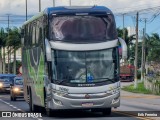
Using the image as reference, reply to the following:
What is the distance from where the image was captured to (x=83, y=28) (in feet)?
75.7

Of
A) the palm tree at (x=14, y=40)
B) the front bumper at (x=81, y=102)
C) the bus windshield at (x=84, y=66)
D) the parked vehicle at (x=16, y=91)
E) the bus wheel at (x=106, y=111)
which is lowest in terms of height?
the palm tree at (x=14, y=40)

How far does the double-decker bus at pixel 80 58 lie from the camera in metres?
22.6

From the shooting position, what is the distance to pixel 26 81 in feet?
96.3

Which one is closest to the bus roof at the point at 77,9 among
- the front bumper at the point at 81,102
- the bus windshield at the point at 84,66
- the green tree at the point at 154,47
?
the bus windshield at the point at 84,66

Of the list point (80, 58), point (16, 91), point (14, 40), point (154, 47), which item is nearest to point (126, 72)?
point (14, 40)

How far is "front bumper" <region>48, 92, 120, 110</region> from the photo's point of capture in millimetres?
22516

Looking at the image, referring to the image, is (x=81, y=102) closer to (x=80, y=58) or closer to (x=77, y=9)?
(x=80, y=58)

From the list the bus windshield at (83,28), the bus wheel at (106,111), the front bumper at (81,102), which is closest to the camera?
the front bumper at (81,102)

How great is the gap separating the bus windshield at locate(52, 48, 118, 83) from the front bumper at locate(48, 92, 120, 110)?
66cm

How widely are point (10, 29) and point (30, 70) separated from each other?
7151cm

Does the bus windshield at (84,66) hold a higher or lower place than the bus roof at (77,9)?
lower

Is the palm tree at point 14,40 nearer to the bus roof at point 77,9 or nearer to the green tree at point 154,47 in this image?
the green tree at point 154,47

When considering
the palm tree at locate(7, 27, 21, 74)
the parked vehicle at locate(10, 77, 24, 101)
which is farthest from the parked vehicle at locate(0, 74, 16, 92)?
the palm tree at locate(7, 27, 21, 74)

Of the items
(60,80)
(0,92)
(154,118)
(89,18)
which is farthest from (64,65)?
(0,92)
